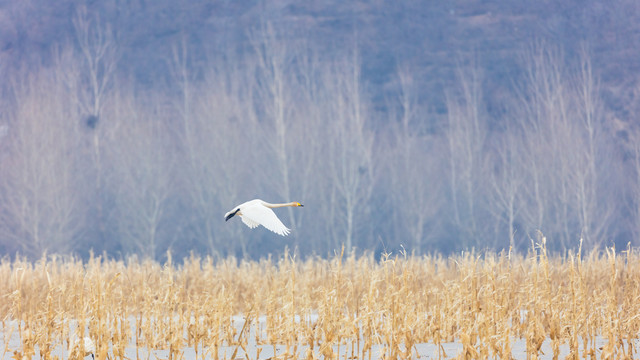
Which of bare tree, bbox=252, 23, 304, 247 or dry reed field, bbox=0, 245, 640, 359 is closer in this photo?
dry reed field, bbox=0, 245, 640, 359

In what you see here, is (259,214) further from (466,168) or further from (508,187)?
(466,168)

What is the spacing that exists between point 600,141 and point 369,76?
12.1 meters

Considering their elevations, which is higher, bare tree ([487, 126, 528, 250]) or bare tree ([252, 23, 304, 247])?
bare tree ([252, 23, 304, 247])

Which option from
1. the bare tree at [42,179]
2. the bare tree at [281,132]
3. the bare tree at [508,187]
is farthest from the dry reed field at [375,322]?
the bare tree at [508,187]

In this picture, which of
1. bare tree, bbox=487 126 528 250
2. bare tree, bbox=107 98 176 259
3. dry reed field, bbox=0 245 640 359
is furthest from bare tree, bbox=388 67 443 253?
dry reed field, bbox=0 245 640 359

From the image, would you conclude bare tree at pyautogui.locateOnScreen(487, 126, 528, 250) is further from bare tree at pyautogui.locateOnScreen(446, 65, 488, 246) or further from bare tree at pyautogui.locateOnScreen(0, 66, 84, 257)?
bare tree at pyautogui.locateOnScreen(0, 66, 84, 257)

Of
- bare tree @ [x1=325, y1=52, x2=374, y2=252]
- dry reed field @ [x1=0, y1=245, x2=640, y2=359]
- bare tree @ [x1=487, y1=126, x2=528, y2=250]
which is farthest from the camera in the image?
bare tree @ [x1=325, y1=52, x2=374, y2=252]

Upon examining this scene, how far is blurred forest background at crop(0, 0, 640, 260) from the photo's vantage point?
2783 centimetres

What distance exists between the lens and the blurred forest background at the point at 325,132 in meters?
27.8

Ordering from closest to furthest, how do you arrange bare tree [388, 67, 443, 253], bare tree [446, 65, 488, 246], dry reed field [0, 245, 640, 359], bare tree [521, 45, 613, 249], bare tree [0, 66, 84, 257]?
dry reed field [0, 245, 640, 359] < bare tree [0, 66, 84, 257] < bare tree [521, 45, 613, 249] < bare tree [446, 65, 488, 246] < bare tree [388, 67, 443, 253]

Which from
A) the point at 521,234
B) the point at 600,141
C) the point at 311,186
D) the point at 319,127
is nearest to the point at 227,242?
the point at 311,186

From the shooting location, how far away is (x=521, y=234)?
30859 mm

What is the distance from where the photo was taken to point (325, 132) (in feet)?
101

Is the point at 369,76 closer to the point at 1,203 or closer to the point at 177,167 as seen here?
the point at 177,167
